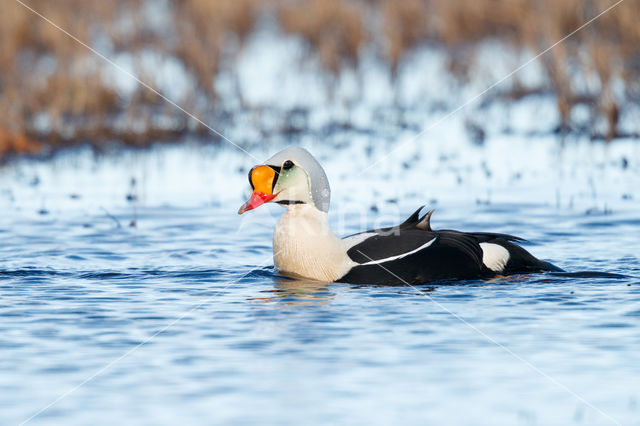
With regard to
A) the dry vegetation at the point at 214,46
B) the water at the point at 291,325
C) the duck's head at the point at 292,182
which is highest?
the dry vegetation at the point at 214,46

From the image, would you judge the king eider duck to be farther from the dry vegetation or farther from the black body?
the dry vegetation

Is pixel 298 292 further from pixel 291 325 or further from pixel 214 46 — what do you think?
pixel 214 46

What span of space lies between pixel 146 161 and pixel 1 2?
4638 millimetres

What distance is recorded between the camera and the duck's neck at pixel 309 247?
8031 millimetres

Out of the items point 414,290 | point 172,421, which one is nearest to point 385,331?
point 414,290

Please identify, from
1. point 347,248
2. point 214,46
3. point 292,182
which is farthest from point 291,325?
point 214,46

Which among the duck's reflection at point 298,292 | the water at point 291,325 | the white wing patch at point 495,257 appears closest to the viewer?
the water at point 291,325

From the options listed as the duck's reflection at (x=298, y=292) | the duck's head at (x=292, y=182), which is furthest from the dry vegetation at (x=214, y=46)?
the duck's reflection at (x=298, y=292)

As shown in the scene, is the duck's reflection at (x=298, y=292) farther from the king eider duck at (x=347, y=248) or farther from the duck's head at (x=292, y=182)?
the duck's head at (x=292, y=182)

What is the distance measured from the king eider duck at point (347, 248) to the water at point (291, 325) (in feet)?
0.44

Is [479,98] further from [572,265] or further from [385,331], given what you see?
[385,331]

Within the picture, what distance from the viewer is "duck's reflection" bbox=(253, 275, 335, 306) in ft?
24.8

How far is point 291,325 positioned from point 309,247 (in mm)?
1250

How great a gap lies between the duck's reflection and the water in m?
0.02
